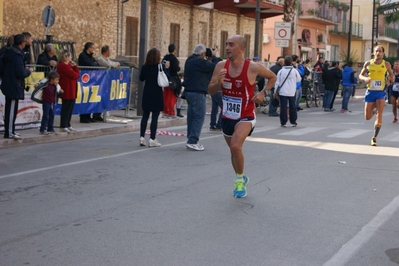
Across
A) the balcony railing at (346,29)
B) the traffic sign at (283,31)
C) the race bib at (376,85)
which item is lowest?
the race bib at (376,85)

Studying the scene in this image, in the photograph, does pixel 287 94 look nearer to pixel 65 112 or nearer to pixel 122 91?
pixel 122 91

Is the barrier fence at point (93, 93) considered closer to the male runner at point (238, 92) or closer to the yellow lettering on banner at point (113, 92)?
the yellow lettering on banner at point (113, 92)

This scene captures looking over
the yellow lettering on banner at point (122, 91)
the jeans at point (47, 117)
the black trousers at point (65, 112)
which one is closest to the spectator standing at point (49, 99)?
the jeans at point (47, 117)

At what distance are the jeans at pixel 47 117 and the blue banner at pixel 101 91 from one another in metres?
1.32

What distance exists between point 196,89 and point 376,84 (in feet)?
12.1

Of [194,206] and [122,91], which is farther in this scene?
[122,91]

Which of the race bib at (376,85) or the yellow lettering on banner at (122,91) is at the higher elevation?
the race bib at (376,85)

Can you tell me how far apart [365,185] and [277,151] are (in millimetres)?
3594

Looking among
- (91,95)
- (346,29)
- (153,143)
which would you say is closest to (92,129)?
(91,95)

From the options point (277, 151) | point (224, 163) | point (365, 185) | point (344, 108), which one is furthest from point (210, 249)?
point (344, 108)

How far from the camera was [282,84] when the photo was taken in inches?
756

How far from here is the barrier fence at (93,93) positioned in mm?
15137

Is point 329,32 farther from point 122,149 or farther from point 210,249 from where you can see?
point 210,249

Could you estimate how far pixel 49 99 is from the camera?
1467cm
